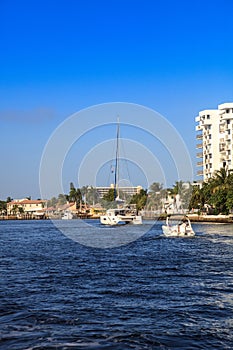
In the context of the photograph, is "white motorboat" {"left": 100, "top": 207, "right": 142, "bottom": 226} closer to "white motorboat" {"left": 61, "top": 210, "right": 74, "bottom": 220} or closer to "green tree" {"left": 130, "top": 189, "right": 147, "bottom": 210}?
"green tree" {"left": 130, "top": 189, "right": 147, "bottom": 210}

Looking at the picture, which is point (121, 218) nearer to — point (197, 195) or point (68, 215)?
point (197, 195)

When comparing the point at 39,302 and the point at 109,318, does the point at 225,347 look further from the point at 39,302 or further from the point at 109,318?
the point at 39,302

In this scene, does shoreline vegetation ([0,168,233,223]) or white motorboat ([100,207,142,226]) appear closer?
white motorboat ([100,207,142,226])

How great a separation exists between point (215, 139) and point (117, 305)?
135 meters

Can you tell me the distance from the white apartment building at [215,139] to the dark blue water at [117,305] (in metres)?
112

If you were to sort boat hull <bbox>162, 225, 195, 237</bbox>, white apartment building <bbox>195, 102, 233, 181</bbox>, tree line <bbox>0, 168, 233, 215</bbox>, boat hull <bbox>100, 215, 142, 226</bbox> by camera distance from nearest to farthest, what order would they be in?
boat hull <bbox>162, 225, 195, 237</bbox> → boat hull <bbox>100, 215, 142, 226</bbox> → tree line <bbox>0, 168, 233, 215</bbox> → white apartment building <bbox>195, 102, 233, 181</bbox>

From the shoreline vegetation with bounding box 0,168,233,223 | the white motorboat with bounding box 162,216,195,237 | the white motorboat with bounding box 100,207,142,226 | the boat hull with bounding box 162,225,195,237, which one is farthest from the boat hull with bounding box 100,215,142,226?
the white motorboat with bounding box 162,216,195,237

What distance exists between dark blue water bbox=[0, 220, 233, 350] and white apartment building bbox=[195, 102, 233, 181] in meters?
112

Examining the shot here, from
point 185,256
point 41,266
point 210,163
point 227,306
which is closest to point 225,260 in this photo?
point 185,256

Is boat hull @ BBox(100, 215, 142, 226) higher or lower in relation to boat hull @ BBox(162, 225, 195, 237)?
higher

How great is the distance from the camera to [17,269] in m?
33.3

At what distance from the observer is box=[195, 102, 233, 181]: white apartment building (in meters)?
146

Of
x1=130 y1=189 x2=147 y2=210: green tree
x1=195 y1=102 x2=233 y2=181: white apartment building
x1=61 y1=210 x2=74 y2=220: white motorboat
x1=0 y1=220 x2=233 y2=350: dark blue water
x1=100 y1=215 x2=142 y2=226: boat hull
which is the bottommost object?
x1=0 y1=220 x2=233 y2=350: dark blue water

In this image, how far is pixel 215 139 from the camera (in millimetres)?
152500
